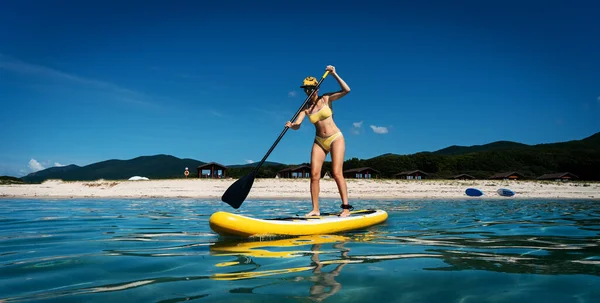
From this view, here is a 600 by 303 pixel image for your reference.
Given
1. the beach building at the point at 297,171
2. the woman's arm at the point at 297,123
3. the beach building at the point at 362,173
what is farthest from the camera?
the beach building at the point at 362,173

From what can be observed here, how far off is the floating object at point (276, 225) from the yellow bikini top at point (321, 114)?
6.37 ft

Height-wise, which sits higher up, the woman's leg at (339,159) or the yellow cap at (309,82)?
the yellow cap at (309,82)

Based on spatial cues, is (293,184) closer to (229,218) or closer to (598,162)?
(229,218)

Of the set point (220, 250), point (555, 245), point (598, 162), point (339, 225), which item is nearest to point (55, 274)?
point (220, 250)

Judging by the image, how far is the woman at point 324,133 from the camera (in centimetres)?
766

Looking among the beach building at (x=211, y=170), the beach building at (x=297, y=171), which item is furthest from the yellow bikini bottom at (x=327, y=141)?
the beach building at (x=297, y=171)

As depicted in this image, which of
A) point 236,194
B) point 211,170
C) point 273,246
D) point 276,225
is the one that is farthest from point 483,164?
point 273,246

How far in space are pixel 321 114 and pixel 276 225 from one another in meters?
2.67

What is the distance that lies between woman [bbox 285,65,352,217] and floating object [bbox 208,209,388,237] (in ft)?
2.65

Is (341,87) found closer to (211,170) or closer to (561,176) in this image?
(211,170)

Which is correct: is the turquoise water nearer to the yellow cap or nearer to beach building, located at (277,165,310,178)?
the yellow cap

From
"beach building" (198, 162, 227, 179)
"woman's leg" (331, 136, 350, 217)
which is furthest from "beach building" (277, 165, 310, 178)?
"woman's leg" (331, 136, 350, 217)

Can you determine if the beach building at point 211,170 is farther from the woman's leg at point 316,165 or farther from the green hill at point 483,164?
the woman's leg at point 316,165

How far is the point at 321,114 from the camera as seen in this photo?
7637 millimetres
